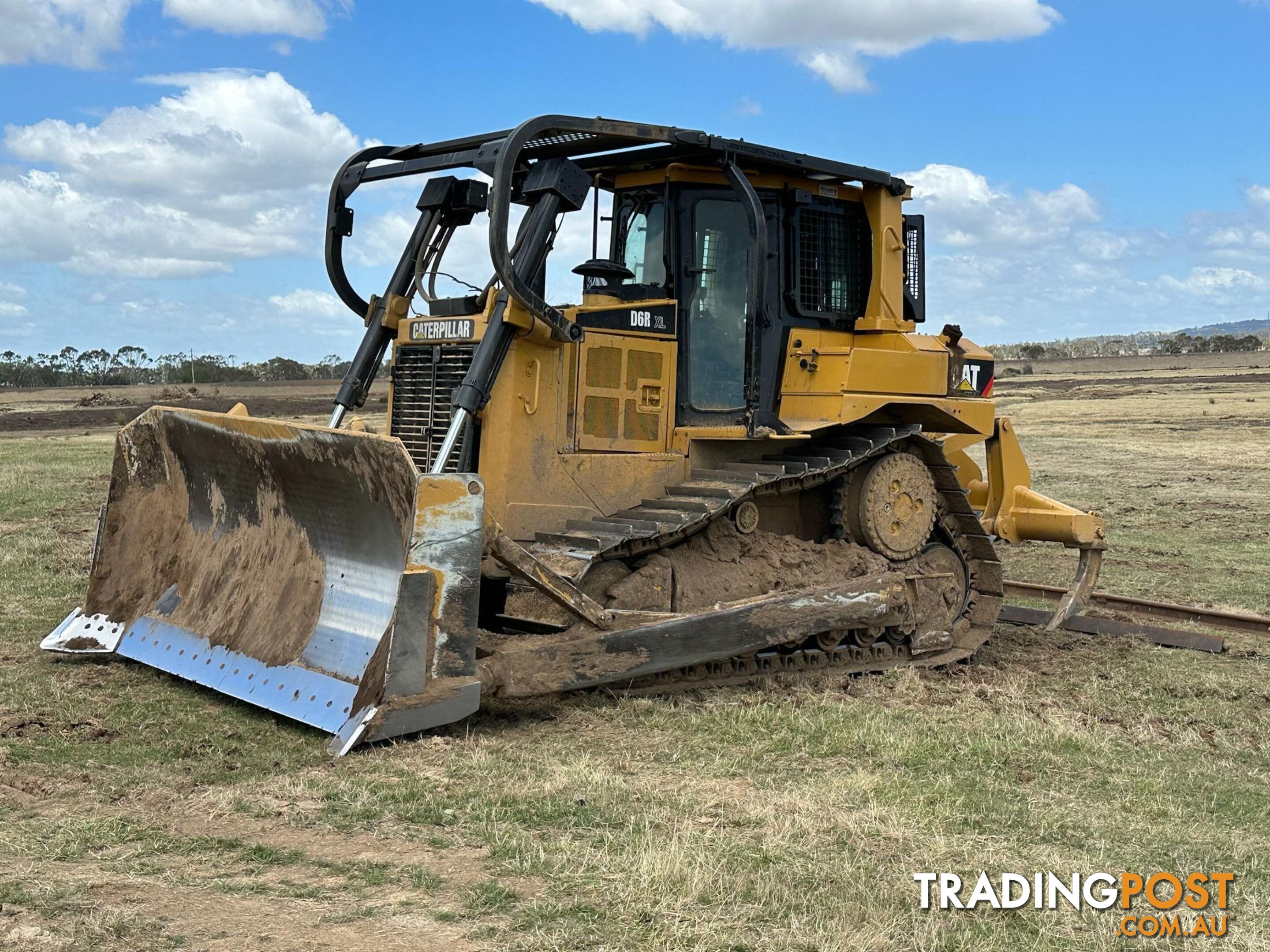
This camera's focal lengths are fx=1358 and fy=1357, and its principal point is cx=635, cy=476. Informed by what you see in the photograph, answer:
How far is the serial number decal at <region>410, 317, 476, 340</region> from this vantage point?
789cm

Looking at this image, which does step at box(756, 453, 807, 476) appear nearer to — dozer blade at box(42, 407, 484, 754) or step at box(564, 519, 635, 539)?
step at box(564, 519, 635, 539)

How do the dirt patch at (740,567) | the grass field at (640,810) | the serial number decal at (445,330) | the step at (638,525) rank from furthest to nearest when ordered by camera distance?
1. the dirt patch at (740,567)
2. the serial number decal at (445,330)
3. the step at (638,525)
4. the grass field at (640,810)

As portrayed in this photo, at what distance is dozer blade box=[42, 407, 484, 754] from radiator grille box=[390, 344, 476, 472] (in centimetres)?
78

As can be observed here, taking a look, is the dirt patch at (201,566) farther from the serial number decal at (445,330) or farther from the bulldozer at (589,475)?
the serial number decal at (445,330)

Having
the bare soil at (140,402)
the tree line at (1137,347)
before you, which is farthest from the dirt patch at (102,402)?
the tree line at (1137,347)

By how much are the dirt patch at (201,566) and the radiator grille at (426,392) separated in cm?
88

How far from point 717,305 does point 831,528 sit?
68.9 inches

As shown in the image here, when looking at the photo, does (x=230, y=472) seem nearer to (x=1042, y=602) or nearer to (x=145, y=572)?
(x=145, y=572)

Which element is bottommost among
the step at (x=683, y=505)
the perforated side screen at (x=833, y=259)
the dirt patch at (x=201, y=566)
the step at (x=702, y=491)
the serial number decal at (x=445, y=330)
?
the dirt patch at (x=201, y=566)

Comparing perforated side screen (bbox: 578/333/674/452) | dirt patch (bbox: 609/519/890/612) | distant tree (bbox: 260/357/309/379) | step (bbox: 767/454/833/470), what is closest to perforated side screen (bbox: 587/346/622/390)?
perforated side screen (bbox: 578/333/674/452)

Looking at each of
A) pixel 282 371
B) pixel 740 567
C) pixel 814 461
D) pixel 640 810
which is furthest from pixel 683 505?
pixel 282 371

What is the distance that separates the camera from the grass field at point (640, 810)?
447cm

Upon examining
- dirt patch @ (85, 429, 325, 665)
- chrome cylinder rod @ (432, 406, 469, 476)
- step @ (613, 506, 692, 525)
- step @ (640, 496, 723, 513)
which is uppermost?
chrome cylinder rod @ (432, 406, 469, 476)

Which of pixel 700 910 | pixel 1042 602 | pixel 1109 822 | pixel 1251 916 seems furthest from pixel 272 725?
pixel 1042 602
